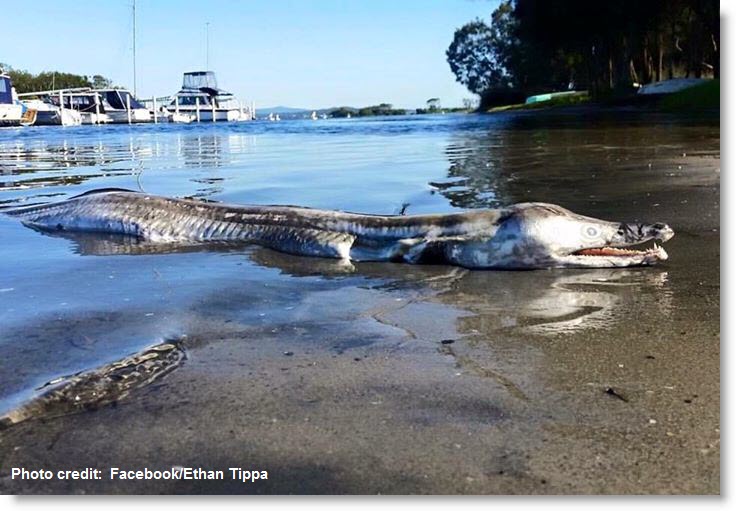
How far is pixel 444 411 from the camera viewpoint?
8.05ft

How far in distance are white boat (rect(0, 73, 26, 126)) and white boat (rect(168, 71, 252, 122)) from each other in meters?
28.7

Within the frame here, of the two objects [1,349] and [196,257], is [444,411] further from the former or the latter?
[196,257]

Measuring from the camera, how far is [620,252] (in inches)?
189

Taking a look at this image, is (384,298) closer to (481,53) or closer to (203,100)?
(203,100)

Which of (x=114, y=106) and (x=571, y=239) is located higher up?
(x=114, y=106)

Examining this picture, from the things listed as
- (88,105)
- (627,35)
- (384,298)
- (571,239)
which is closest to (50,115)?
(88,105)

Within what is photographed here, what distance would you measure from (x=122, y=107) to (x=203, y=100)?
11.2 meters

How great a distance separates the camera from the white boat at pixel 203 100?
3509 inches

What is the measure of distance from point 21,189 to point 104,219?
439 cm

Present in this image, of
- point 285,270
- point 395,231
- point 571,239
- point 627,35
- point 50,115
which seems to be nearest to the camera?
point 571,239

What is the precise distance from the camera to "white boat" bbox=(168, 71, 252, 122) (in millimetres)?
89125

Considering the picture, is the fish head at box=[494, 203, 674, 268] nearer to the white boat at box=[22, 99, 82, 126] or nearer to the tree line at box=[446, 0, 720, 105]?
the tree line at box=[446, 0, 720, 105]

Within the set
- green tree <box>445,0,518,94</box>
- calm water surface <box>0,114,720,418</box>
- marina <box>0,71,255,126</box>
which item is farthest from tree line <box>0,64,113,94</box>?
calm water surface <box>0,114,720,418</box>

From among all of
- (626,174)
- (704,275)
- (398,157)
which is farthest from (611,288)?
(398,157)
